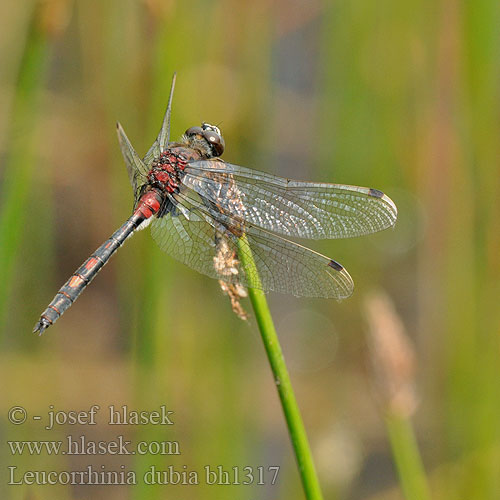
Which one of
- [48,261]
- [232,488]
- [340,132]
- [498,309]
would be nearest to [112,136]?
[48,261]

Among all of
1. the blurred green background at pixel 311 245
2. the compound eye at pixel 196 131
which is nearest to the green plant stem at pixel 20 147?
the blurred green background at pixel 311 245

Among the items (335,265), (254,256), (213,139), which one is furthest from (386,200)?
(213,139)

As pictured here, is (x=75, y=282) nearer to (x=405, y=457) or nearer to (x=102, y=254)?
(x=102, y=254)

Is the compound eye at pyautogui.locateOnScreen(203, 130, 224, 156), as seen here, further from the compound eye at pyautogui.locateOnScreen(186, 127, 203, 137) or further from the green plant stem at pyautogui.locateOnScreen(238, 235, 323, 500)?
the green plant stem at pyautogui.locateOnScreen(238, 235, 323, 500)

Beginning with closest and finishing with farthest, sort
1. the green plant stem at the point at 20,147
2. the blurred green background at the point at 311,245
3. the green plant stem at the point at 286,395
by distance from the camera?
the green plant stem at the point at 286,395
the green plant stem at the point at 20,147
the blurred green background at the point at 311,245

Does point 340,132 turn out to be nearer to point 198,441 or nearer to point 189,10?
point 189,10

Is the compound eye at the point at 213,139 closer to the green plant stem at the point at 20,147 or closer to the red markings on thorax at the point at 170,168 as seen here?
the red markings on thorax at the point at 170,168
